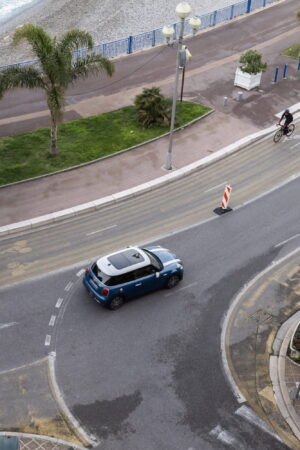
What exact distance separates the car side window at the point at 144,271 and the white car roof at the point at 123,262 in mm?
132

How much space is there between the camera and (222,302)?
20719mm

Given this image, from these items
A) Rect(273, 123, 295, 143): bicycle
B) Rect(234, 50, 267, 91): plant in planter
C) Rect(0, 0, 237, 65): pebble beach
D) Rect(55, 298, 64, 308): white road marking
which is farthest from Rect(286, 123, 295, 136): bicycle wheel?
Rect(0, 0, 237, 65): pebble beach

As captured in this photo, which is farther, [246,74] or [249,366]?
[246,74]

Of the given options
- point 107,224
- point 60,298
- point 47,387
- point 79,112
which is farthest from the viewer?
point 79,112

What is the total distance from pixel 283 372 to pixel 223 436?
328cm

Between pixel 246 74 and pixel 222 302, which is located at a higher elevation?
pixel 246 74

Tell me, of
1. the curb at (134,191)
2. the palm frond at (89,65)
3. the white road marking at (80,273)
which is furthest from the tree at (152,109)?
the white road marking at (80,273)

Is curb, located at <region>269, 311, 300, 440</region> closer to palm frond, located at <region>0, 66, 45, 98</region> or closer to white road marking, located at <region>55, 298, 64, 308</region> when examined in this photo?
white road marking, located at <region>55, 298, 64, 308</region>

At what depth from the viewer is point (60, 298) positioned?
20.2m

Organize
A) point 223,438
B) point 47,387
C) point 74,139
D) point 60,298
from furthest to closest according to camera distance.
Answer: point 74,139 → point 60,298 → point 47,387 → point 223,438

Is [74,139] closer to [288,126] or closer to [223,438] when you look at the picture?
[288,126]

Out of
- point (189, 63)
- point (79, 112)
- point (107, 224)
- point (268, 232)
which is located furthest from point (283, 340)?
point (189, 63)

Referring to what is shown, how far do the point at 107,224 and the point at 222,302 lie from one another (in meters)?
Result: 6.58

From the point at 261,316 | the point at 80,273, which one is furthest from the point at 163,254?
the point at 261,316
